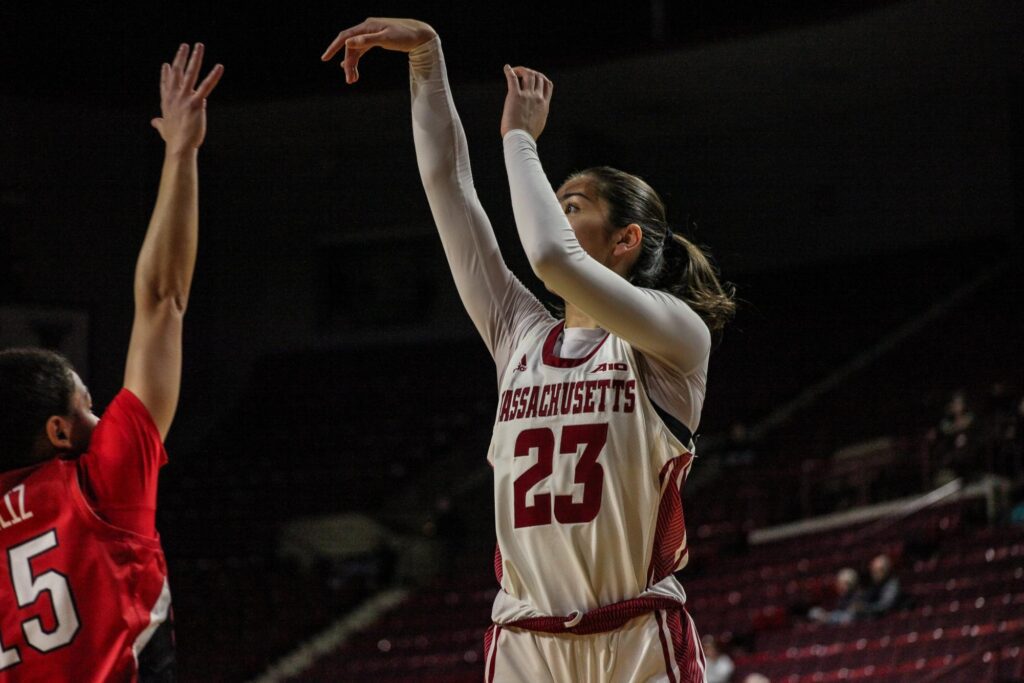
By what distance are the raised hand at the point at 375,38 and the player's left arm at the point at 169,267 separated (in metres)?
0.28

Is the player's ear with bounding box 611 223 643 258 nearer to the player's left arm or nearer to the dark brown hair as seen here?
the dark brown hair

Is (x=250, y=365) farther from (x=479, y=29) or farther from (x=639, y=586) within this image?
(x=639, y=586)

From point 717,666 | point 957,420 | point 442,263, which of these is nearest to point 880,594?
point 717,666

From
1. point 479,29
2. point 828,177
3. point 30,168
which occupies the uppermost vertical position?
point 479,29

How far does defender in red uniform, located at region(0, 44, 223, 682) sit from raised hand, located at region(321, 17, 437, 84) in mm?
447

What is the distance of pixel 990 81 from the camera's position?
605 inches

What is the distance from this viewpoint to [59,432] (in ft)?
7.69

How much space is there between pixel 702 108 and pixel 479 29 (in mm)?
2888

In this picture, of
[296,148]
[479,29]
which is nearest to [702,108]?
[479,29]

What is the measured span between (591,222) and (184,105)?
0.83 metres

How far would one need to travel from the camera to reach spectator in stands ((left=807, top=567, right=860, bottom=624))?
28.5 feet

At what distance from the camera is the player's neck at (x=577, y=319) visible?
2658mm

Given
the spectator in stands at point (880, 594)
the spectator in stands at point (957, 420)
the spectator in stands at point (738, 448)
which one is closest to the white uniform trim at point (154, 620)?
the spectator in stands at point (880, 594)

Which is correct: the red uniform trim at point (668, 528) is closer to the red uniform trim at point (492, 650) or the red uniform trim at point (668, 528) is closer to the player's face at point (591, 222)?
the red uniform trim at point (492, 650)
